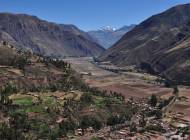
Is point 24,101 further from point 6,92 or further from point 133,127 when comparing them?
point 133,127

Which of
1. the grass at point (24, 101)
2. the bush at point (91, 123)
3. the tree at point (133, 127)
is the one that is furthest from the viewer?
the grass at point (24, 101)

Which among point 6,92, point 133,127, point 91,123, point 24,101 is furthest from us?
point 6,92

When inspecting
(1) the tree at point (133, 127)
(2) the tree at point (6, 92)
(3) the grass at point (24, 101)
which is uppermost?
(2) the tree at point (6, 92)

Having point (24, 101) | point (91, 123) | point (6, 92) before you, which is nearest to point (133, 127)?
point (91, 123)

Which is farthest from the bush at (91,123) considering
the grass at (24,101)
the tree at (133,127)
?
the grass at (24,101)

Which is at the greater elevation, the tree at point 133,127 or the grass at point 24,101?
the grass at point 24,101

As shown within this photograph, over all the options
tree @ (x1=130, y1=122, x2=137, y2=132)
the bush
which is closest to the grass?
the bush

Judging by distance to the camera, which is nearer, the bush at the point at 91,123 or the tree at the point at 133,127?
the tree at the point at 133,127

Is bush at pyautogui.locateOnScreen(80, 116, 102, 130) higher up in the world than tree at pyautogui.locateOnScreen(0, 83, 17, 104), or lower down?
lower down

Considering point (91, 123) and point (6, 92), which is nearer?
point (91, 123)

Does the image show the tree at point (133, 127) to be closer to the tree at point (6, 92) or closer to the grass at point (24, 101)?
the grass at point (24, 101)

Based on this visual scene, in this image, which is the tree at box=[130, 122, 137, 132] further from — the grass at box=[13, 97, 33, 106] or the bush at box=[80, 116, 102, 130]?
the grass at box=[13, 97, 33, 106]
